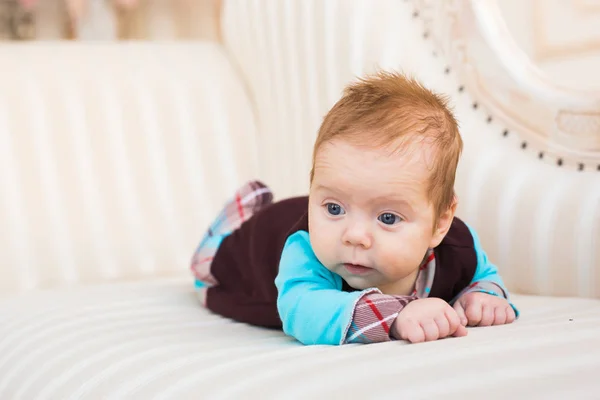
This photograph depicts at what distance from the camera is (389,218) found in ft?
3.64

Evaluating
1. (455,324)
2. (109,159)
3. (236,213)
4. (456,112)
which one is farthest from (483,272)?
(109,159)

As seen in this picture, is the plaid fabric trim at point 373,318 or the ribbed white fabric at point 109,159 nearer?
the plaid fabric trim at point 373,318

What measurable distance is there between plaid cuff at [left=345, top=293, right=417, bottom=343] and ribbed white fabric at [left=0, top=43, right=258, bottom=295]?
3.73 feet

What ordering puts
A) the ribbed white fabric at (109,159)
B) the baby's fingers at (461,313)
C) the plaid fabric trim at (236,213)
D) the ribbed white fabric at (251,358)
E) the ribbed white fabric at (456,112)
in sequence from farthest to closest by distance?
the ribbed white fabric at (109,159), the plaid fabric trim at (236,213), the ribbed white fabric at (456,112), the baby's fingers at (461,313), the ribbed white fabric at (251,358)

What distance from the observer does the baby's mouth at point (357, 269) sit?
3.71ft

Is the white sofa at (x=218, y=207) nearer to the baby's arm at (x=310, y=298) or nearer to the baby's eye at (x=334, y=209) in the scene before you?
the baby's arm at (x=310, y=298)

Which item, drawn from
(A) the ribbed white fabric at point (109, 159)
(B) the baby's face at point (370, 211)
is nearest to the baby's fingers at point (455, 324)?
(B) the baby's face at point (370, 211)

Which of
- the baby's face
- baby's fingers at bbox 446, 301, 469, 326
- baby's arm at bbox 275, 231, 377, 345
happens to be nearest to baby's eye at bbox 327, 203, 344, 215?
the baby's face

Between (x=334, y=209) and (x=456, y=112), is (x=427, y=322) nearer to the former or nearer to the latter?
(x=334, y=209)

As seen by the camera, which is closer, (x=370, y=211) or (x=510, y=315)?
(x=370, y=211)

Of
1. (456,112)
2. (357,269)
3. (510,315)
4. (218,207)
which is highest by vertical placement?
(456,112)

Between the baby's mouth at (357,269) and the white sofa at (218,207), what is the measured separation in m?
0.13

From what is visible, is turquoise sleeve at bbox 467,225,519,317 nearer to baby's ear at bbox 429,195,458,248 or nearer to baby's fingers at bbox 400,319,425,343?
baby's ear at bbox 429,195,458,248

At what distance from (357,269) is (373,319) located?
3.4 inches
